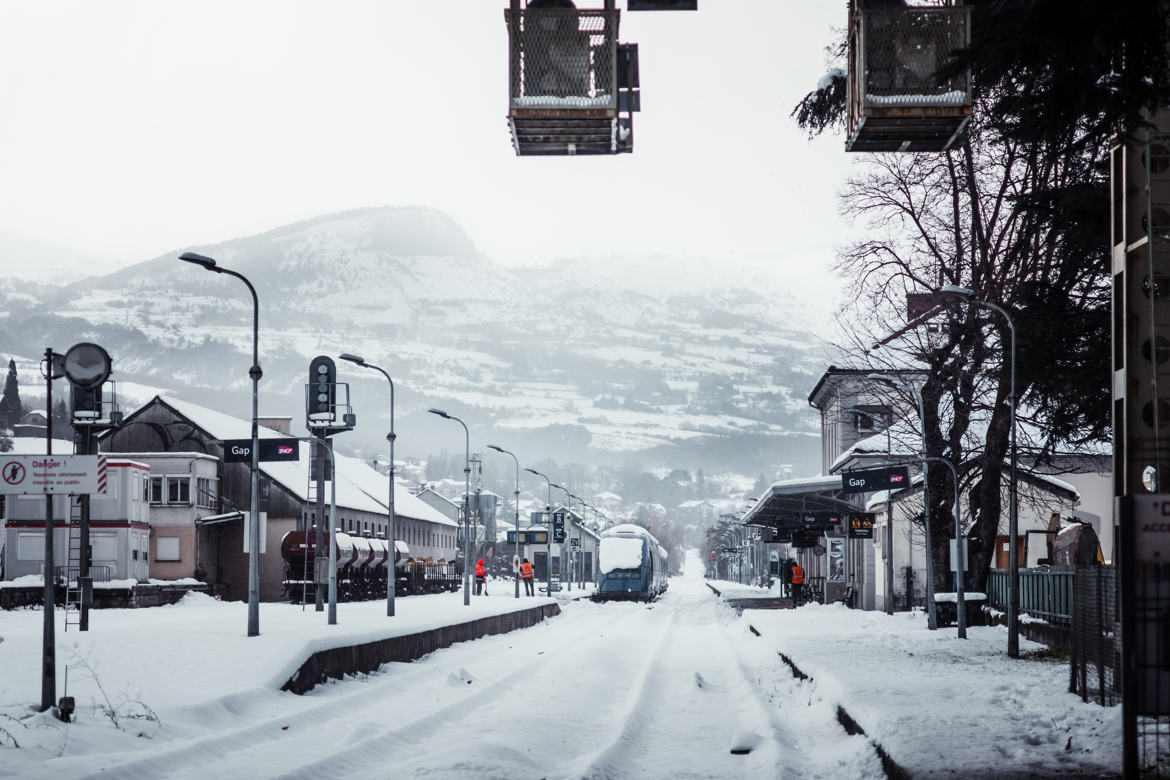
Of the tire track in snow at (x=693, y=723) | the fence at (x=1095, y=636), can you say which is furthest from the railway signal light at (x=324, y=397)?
the fence at (x=1095, y=636)

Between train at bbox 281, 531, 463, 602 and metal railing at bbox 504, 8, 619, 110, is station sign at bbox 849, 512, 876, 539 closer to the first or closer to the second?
train at bbox 281, 531, 463, 602

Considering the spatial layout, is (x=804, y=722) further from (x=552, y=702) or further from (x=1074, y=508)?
(x=1074, y=508)

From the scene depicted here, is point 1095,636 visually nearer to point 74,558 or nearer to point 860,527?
point 860,527

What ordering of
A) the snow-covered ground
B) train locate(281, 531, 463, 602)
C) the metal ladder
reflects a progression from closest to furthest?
1. the snow-covered ground
2. the metal ladder
3. train locate(281, 531, 463, 602)

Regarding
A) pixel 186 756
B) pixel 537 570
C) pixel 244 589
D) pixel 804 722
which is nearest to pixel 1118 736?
pixel 804 722

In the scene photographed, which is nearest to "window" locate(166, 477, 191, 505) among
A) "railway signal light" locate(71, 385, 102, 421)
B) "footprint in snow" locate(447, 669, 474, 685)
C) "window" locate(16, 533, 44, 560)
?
"window" locate(16, 533, 44, 560)

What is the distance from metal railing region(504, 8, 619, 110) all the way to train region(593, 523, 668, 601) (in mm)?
66123

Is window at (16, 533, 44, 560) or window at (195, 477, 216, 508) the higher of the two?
window at (195, 477, 216, 508)

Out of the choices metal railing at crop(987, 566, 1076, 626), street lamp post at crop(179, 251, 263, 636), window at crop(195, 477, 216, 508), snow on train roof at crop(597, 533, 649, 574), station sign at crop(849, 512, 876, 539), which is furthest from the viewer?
snow on train roof at crop(597, 533, 649, 574)

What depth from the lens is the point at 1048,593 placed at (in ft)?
98.6

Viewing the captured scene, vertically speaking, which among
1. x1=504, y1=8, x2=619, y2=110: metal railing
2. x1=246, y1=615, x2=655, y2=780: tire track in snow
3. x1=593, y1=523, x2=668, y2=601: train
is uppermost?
x1=504, y1=8, x2=619, y2=110: metal railing

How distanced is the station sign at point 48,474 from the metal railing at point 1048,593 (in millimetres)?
17659

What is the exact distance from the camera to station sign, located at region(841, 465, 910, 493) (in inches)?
1143

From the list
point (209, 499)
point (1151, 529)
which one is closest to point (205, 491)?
point (209, 499)
